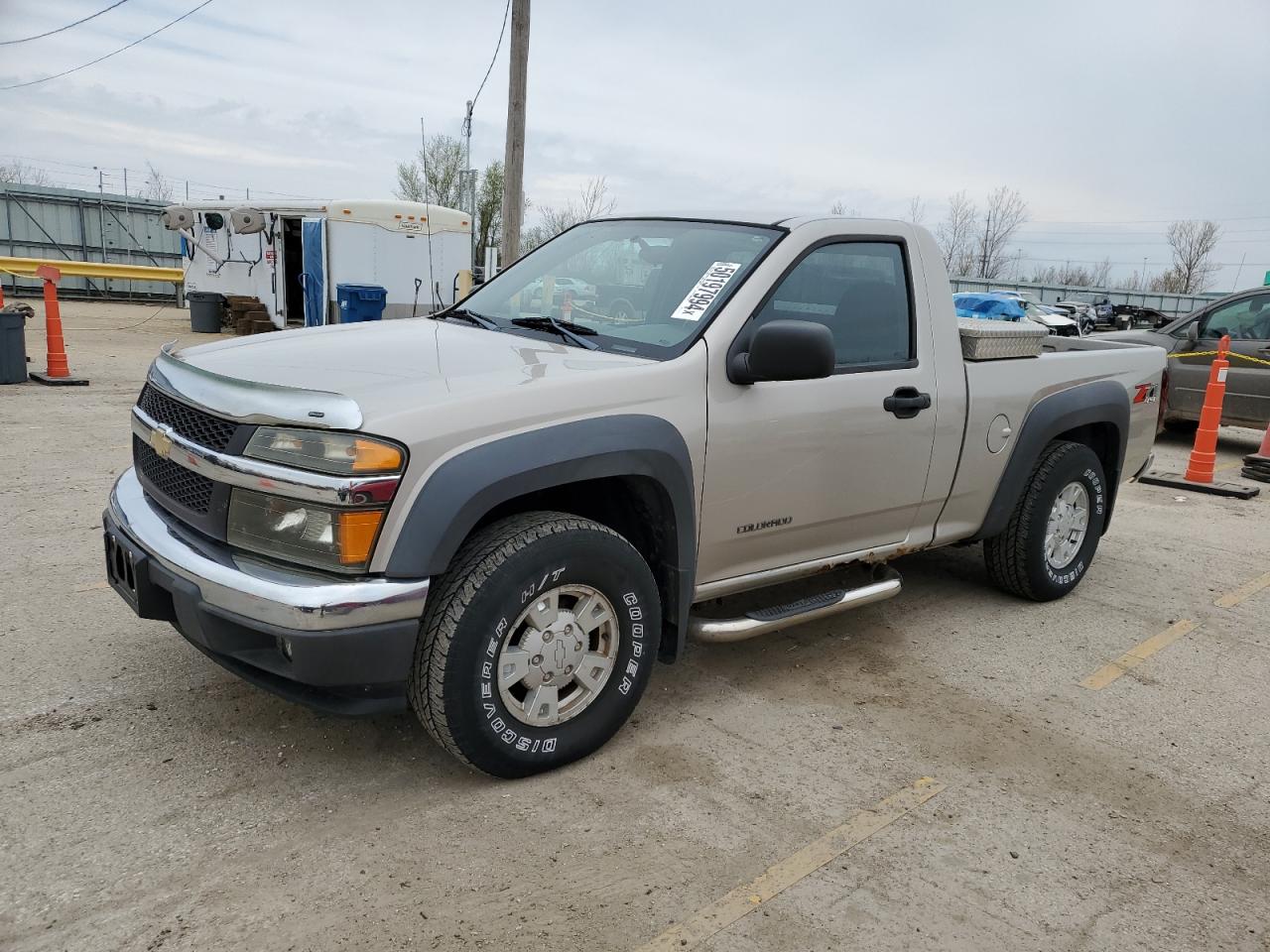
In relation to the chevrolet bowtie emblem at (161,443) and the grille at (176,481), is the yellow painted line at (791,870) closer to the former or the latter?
the grille at (176,481)

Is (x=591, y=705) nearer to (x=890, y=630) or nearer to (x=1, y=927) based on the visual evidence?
(x=1, y=927)

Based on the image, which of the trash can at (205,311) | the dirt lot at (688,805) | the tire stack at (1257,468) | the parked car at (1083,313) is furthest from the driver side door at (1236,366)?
the parked car at (1083,313)

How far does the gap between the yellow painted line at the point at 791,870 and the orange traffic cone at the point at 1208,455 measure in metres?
6.37

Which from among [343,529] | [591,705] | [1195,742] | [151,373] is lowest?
[1195,742]

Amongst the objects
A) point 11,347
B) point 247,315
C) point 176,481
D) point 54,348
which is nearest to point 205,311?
point 247,315

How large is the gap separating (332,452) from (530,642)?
0.83 m

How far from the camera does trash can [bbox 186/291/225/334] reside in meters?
20.1

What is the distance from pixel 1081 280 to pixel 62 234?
2170 inches

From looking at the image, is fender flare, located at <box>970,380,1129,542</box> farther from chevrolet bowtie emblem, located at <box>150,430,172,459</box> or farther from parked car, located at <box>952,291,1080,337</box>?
parked car, located at <box>952,291,1080,337</box>

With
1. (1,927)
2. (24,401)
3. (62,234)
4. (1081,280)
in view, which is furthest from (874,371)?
(1081,280)

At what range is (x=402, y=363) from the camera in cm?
318

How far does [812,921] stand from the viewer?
2562 millimetres

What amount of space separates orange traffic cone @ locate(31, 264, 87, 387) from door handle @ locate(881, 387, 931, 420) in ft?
33.8

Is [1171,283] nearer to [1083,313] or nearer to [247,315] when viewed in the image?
[1083,313]
